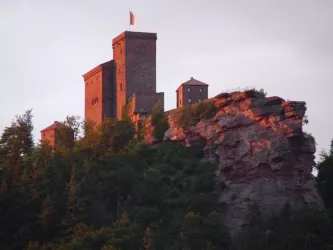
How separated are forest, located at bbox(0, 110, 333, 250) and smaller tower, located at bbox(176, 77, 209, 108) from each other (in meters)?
7.81

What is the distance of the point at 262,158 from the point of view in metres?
69.4

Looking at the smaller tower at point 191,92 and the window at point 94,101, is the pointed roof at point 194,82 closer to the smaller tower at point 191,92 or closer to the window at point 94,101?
the smaller tower at point 191,92

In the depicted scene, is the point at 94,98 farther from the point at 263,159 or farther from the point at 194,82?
the point at 263,159

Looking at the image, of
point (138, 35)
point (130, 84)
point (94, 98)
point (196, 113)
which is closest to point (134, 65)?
point (130, 84)

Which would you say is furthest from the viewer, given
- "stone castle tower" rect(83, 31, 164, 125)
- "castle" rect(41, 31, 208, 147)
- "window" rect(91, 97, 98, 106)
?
"window" rect(91, 97, 98, 106)

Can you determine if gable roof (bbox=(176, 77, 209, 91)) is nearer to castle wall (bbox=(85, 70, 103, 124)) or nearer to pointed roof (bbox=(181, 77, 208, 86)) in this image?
pointed roof (bbox=(181, 77, 208, 86))

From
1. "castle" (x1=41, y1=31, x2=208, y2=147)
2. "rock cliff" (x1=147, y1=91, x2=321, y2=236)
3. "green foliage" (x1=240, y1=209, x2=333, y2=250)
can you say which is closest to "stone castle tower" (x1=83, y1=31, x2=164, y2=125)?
"castle" (x1=41, y1=31, x2=208, y2=147)

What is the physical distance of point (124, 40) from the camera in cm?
8700

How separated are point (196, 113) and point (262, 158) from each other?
837 cm

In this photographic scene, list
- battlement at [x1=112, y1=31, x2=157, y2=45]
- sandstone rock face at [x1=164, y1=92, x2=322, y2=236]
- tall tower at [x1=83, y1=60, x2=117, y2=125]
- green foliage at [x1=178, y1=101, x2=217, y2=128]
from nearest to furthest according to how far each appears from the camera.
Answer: sandstone rock face at [x1=164, y1=92, x2=322, y2=236] < green foliage at [x1=178, y1=101, x2=217, y2=128] < battlement at [x1=112, y1=31, x2=157, y2=45] < tall tower at [x1=83, y1=60, x2=117, y2=125]

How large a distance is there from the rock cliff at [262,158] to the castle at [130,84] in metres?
11.4

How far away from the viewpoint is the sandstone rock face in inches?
2707

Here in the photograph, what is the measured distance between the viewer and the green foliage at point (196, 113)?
7431 centimetres

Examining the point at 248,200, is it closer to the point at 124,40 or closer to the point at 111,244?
the point at 111,244
